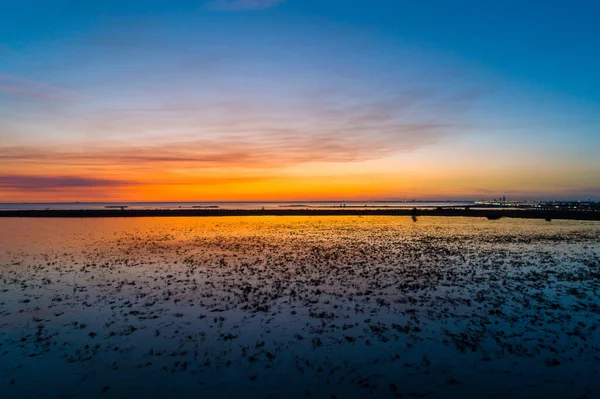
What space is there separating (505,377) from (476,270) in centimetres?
1632

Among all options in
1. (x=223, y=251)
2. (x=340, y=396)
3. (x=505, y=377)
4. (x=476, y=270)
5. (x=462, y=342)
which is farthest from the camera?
(x=223, y=251)

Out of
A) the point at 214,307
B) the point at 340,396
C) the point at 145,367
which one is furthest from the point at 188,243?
the point at 340,396

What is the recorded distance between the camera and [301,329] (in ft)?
45.8

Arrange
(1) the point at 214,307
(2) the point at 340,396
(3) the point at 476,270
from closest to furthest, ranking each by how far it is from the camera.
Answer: (2) the point at 340,396
(1) the point at 214,307
(3) the point at 476,270

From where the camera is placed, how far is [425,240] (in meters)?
43.2

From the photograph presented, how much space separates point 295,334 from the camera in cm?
→ 1346

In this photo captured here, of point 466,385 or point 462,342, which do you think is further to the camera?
point 462,342

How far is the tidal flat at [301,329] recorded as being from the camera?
9.84m

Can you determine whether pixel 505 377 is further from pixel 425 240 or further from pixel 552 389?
pixel 425 240

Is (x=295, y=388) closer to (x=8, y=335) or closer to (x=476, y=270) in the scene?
(x=8, y=335)

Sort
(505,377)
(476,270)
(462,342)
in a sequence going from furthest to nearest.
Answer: (476,270) → (462,342) → (505,377)

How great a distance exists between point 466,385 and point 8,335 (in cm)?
1510

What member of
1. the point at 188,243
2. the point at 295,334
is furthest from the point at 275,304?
the point at 188,243

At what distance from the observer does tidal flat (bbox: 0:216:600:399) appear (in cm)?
984
